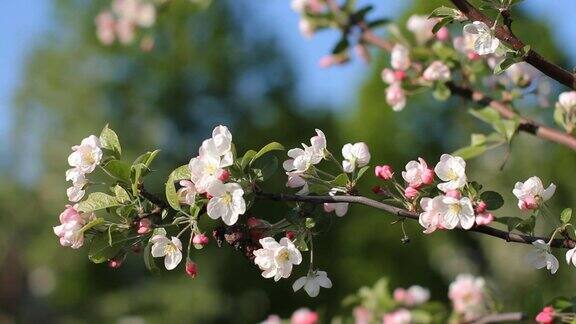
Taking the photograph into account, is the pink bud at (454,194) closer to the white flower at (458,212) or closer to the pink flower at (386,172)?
the white flower at (458,212)

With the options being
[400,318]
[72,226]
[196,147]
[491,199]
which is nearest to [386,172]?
[491,199]

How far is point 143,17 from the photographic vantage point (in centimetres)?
304

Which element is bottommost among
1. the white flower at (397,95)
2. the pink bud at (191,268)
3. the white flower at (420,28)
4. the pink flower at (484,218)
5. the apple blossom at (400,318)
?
the apple blossom at (400,318)

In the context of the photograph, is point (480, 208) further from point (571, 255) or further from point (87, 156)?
point (87, 156)

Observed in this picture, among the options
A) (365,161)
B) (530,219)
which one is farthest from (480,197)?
(365,161)

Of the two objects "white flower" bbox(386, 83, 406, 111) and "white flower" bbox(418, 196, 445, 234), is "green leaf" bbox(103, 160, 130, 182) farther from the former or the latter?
"white flower" bbox(386, 83, 406, 111)

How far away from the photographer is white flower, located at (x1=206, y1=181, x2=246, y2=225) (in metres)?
1.19

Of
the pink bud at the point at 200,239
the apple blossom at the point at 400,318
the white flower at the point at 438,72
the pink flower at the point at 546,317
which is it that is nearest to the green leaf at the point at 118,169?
the pink bud at the point at 200,239

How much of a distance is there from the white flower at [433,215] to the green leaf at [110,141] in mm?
487

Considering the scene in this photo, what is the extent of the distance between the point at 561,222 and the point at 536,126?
725 mm

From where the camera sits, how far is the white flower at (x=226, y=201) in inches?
46.7

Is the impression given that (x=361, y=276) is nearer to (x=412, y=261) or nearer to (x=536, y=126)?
(x=412, y=261)

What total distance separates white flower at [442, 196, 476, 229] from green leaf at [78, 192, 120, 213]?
0.48 m

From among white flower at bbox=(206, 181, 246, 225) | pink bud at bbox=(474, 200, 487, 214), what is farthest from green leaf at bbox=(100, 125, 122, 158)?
pink bud at bbox=(474, 200, 487, 214)
